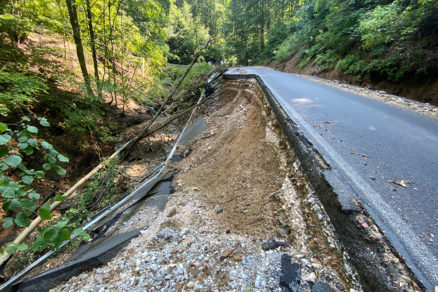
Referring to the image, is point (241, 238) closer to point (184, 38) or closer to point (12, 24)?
point (12, 24)

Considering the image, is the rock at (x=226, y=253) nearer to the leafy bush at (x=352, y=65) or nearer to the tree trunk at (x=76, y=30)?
the tree trunk at (x=76, y=30)

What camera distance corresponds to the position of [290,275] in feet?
4.86

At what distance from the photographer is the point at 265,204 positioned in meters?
2.33

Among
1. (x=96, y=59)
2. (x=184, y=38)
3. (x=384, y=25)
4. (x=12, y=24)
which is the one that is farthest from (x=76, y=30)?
(x=184, y=38)

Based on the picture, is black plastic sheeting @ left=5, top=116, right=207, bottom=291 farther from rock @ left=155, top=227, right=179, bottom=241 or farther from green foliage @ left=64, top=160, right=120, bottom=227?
green foliage @ left=64, top=160, right=120, bottom=227

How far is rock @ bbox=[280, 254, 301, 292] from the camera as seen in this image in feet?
4.62

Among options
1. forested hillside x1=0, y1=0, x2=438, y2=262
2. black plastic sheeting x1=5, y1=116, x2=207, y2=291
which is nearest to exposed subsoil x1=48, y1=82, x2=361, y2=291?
black plastic sheeting x1=5, y1=116, x2=207, y2=291

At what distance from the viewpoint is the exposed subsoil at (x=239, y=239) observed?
1.51 meters

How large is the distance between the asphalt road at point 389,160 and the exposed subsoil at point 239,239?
1.37 feet

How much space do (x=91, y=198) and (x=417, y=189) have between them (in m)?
5.37

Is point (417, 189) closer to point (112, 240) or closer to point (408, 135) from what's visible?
point (408, 135)

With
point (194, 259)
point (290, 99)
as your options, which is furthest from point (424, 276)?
point (290, 99)

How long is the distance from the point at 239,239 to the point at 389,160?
2.06m

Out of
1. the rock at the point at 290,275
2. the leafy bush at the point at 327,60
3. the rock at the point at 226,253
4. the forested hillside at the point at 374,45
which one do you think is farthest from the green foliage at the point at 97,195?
the leafy bush at the point at 327,60
